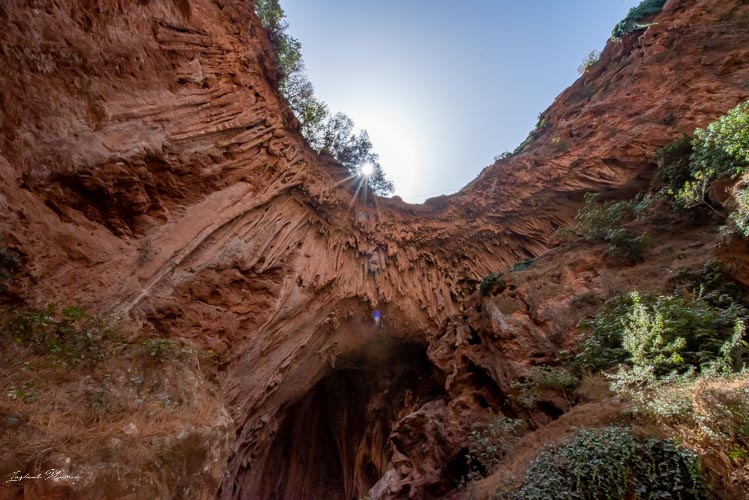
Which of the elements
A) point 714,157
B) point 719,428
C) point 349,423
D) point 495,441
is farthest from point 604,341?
point 349,423

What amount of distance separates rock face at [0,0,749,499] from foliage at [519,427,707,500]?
2660 mm

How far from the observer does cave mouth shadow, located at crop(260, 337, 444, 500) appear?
14.5m

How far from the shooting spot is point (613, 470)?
370cm

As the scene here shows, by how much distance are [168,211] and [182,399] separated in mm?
5341

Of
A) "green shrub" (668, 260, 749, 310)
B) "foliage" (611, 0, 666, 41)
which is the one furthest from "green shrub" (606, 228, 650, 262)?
"foliage" (611, 0, 666, 41)

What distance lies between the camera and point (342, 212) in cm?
1439

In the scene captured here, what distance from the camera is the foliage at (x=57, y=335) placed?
5.46 metres

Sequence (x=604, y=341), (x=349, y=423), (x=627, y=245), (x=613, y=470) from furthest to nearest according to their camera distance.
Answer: (x=349, y=423), (x=627, y=245), (x=604, y=341), (x=613, y=470)

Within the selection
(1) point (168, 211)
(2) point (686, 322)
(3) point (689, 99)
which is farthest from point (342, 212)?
(3) point (689, 99)

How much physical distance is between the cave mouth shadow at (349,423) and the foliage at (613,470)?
945cm

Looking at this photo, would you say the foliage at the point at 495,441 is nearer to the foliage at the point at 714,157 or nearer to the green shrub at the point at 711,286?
the green shrub at the point at 711,286

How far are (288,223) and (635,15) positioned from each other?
54.1 ft

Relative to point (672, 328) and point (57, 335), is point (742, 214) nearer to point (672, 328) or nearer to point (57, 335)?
point (672, 328)

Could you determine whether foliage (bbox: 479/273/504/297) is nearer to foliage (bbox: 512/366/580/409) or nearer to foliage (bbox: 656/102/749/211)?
foliage (bbox: 512/366/580/409)
